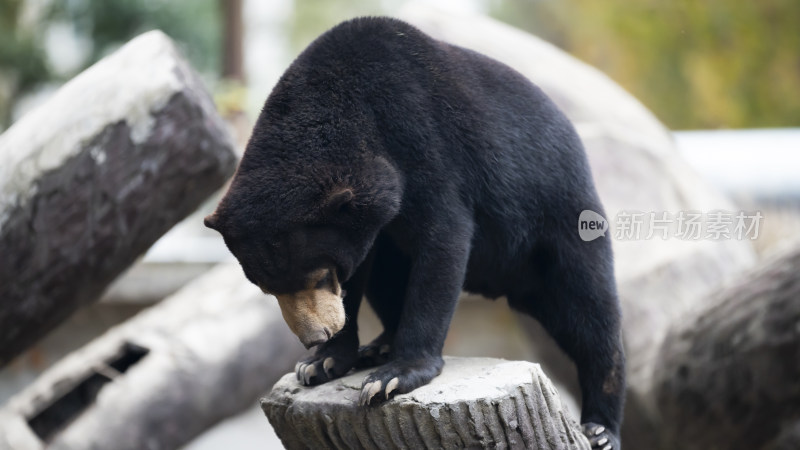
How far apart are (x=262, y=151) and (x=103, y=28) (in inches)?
267

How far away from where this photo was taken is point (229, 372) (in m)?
4.20

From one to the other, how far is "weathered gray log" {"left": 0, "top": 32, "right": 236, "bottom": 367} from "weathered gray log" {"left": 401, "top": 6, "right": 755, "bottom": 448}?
2.01 meters

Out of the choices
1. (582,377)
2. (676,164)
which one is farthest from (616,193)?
(582,377)

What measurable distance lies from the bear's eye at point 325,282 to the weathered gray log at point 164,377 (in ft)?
6.81

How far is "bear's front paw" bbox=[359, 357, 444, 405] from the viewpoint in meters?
1.98

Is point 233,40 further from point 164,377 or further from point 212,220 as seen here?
point 212,220

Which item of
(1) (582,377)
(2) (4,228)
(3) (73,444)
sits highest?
(2) (4,228)

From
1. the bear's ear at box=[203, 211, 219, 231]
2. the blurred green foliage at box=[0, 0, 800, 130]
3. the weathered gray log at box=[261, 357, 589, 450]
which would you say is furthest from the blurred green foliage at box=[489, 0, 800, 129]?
the bear's ear at box=[203, 211, 219, 231]

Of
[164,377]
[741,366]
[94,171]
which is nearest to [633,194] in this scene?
[741,366]

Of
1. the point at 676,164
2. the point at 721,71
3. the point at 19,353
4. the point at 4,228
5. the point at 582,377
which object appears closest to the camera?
the point at 582,377

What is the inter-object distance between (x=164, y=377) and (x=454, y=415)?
7.69 ft

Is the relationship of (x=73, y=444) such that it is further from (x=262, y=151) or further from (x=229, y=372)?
(x=262, y=151)

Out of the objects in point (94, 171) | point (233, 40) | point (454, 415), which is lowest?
point (454, 415)

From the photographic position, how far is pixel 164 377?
3924mm
